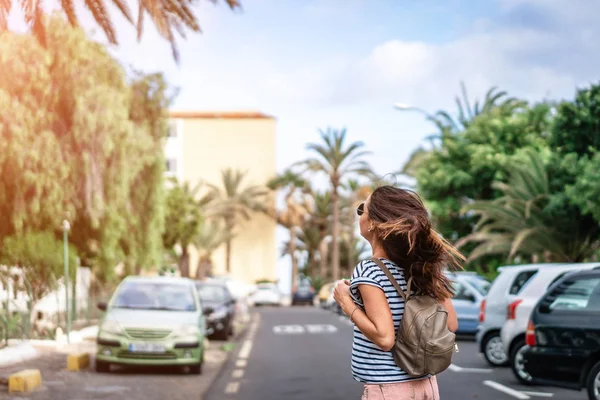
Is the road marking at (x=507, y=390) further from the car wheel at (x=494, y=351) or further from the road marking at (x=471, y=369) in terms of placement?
the car wheel at (x=494, y=351)

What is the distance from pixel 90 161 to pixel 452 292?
2177 cm

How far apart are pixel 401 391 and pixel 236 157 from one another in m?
83.1

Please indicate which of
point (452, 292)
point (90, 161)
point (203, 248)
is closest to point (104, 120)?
point (90, 161)

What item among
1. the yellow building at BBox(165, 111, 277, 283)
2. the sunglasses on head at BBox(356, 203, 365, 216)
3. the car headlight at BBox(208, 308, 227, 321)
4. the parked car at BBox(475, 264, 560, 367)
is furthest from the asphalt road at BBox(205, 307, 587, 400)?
the yellow building at BBox(165, 111, 277, 283)

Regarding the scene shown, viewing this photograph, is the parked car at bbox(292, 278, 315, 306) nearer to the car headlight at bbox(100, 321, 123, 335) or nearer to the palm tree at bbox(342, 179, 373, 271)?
the palm tree at bbox(342, 179, 373, 271)

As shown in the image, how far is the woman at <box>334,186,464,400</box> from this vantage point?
3676 mm

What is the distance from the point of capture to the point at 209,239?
6800cm

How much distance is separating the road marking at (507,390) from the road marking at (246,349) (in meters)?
6.92

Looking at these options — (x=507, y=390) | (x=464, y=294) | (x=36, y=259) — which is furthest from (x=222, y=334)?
(x=507, y=390)

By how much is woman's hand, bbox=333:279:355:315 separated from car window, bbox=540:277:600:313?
7.09m

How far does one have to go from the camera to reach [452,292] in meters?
3.89

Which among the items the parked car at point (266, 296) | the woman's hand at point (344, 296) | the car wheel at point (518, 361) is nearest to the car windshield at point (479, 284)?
the car wheel at point (518, 361)

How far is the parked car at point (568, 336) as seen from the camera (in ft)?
33.3

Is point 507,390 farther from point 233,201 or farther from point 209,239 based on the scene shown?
point 233,201
